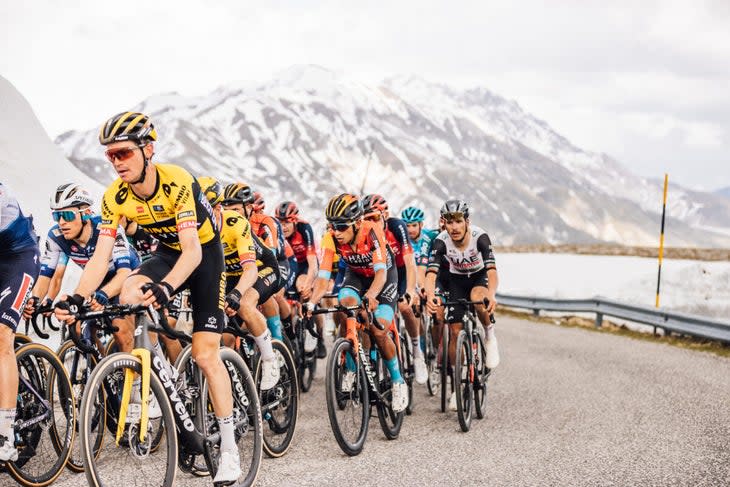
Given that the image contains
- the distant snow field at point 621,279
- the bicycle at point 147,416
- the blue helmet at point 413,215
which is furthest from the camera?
the distant snow field at point 621,279

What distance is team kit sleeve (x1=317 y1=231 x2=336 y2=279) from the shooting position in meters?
7.50

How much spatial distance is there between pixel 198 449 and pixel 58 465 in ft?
4.56

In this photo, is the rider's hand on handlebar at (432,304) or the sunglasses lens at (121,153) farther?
the rider's hand on handlebar at (432,304)

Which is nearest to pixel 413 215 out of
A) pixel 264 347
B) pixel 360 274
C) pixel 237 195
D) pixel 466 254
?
pixel 466 254

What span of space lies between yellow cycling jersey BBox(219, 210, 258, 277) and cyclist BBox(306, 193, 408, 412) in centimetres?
76

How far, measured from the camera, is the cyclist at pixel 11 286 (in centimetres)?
477

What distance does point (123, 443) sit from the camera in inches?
161

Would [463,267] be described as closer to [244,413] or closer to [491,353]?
[491,353]

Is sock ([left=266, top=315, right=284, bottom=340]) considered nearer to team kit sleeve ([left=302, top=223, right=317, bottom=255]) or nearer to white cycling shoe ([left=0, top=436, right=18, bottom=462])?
team kit sleeve ([left=302, top=223, right=317, bottom=255])

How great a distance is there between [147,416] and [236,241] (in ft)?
9.19

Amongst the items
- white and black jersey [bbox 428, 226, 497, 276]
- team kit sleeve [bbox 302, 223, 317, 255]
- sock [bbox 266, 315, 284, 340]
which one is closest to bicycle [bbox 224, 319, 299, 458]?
sock [bbox 266, 315, 284, 340]

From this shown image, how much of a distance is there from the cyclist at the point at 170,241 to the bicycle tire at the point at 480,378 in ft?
12.2

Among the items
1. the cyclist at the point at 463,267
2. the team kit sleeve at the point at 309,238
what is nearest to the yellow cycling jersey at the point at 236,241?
the cyclist at the point at 463,267

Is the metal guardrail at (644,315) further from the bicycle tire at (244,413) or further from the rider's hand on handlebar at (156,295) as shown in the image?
the rider's hand on handlebar at (156,295)
